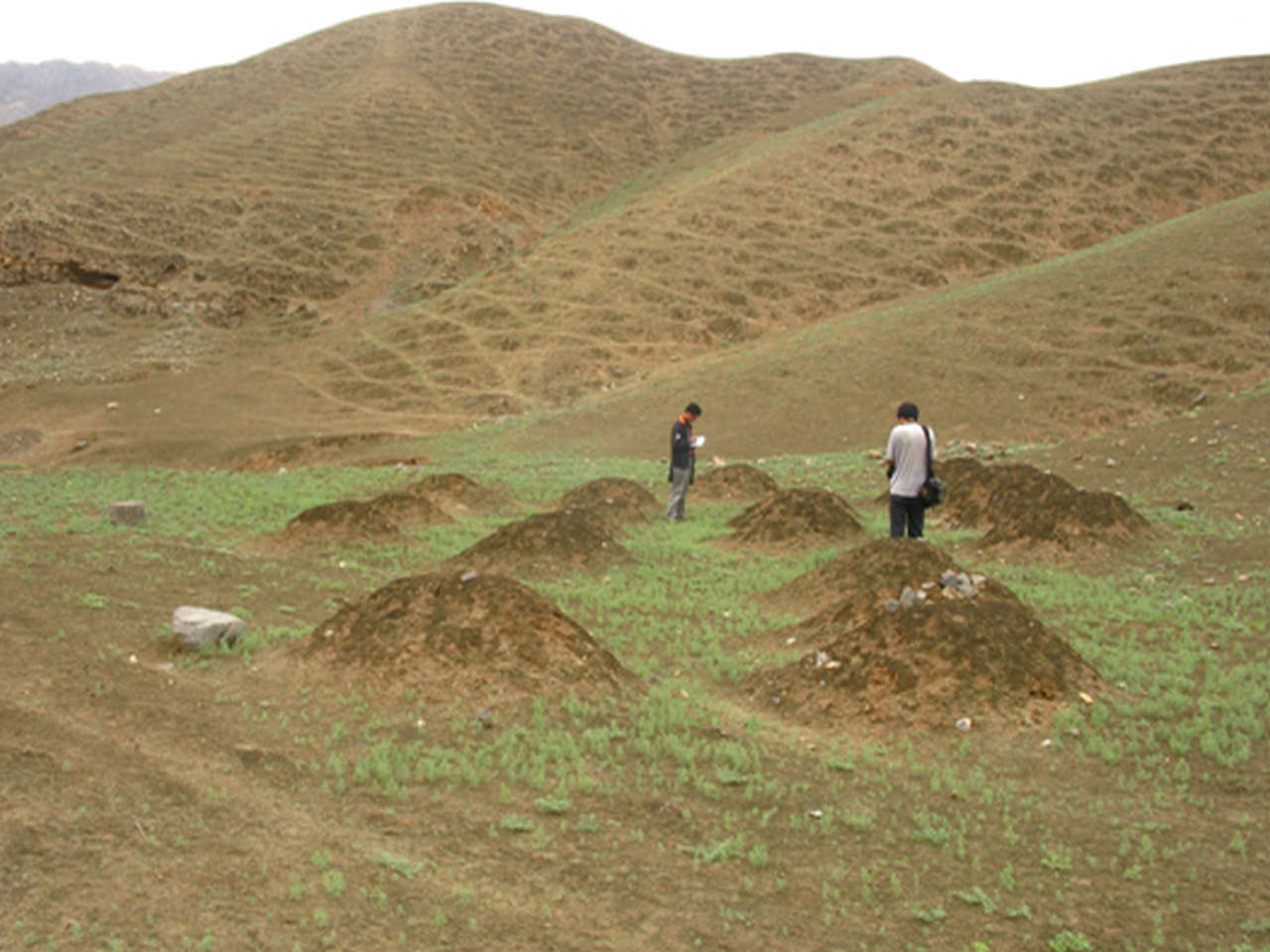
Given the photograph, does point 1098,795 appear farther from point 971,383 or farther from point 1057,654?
point 971,383

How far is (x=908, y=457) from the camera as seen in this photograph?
934cm

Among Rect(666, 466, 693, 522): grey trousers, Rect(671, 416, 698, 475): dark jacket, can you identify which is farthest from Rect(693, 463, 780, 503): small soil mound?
Rect(671, 416, 698, 475): dark jacket

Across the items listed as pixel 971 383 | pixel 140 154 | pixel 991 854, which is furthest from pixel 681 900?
pixel 140 154

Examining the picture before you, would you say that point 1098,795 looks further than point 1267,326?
No

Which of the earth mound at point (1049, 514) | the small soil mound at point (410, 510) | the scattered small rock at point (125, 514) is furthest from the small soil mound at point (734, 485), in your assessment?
the scattered small rock at point (125, 514)

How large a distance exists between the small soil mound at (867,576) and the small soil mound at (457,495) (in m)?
6.63

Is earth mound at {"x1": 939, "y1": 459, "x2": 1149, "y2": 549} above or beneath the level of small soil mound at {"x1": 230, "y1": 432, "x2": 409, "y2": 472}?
above

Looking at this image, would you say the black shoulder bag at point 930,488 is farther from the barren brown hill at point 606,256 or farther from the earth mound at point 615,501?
the barren brown hill at point 606,256

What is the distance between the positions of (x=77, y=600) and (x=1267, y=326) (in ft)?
86.3

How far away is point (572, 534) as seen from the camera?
11195 millimetres

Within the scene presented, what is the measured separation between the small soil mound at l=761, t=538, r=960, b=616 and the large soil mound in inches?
44.1

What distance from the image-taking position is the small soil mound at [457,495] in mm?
14844

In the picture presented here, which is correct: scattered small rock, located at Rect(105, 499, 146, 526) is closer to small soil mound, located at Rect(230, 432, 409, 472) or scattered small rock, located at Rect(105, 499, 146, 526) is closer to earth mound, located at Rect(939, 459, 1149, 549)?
small soil mound, located at Rect(230, 432, 409, 472)

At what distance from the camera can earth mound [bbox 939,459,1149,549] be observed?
1076 centimetres
